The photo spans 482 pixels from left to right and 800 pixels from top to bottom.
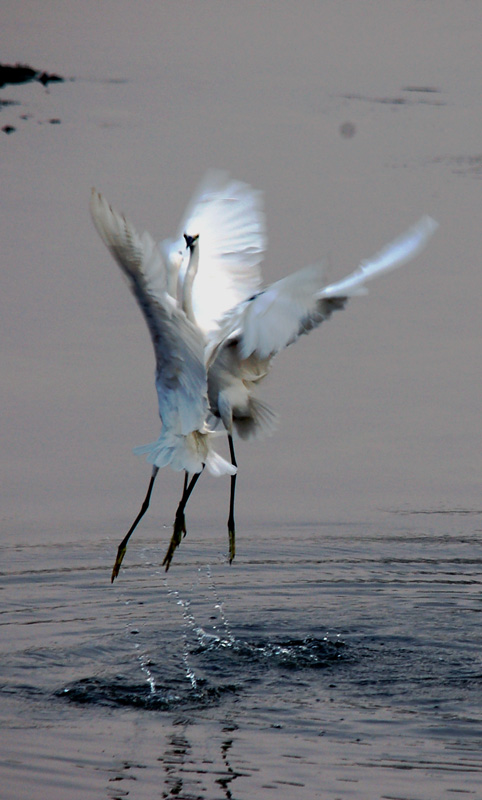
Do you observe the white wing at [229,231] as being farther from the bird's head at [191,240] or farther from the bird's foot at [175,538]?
the bird's foot at [175,538]

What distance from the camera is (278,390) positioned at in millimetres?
10820

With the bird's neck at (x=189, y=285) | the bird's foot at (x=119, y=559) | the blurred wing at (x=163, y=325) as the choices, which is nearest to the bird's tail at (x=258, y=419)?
the bird's neck at (x=189, y=285)

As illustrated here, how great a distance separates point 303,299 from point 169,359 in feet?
2.79

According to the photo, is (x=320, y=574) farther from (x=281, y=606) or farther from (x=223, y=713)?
(x=223, y=713)

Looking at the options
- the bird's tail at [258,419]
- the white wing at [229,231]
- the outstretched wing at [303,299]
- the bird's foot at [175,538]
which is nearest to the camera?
the outstretched wing at [303,299]

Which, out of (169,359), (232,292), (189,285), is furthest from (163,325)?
(232,292)

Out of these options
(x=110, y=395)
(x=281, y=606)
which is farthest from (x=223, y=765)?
(x=110, y=395)

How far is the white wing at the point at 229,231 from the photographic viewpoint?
28.0 ft

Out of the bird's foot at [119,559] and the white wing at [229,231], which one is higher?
the white wing at [229,231]

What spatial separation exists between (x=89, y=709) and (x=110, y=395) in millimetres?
4884

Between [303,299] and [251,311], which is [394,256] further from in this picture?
[251,311]

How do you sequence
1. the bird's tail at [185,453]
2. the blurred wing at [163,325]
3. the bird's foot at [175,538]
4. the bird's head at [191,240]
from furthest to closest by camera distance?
the bird's head at [191,240]
the bird's foot at [175,538]
the bird's tail at [185,453]
the blurred wing at [163,325]

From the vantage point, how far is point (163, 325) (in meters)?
6.70

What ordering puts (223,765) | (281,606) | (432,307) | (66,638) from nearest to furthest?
(223,765) < (66,638) < (281,606) < (432,307)
